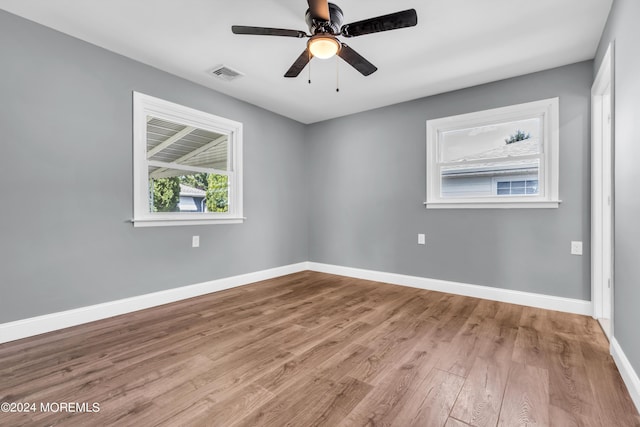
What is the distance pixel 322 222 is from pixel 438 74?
2.72 m

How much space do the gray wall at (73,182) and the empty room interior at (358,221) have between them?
0.02m

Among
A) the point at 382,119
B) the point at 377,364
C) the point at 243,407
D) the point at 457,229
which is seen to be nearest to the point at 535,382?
the point at 377,364

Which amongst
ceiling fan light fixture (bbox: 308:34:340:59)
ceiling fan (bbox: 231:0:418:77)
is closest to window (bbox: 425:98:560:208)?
ceiling fan (bbox: 231:0:418:77)

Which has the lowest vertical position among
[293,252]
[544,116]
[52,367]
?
[52,367]

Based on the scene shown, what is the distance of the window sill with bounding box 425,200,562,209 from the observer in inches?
121

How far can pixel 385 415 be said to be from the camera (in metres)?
1.46

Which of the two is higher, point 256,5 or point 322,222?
point 256,5

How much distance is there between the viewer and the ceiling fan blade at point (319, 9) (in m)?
1.76

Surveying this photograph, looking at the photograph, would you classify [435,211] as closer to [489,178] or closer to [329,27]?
[489,178]

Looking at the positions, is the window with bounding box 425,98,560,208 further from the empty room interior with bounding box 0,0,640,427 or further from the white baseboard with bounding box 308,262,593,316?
the white baseboard with bounding box 308,262,593,316

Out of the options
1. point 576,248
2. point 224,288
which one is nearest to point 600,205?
point 576,248

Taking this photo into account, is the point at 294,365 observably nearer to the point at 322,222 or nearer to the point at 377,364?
the point at 377,364

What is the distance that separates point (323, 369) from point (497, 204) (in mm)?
2710

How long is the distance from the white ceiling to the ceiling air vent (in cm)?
6
